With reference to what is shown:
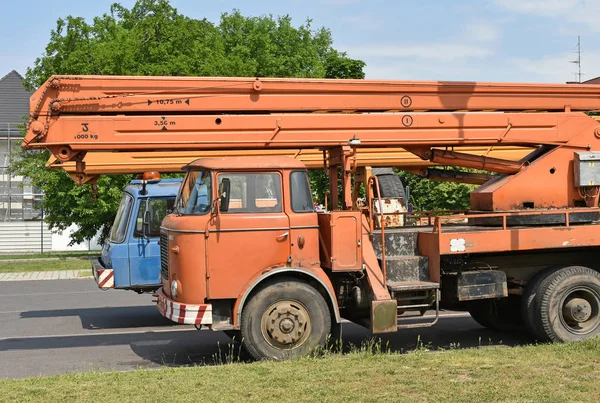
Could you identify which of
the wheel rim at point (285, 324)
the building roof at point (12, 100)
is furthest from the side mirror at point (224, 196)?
the building roof at point (12, 100)

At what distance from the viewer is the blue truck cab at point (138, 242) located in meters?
12.6

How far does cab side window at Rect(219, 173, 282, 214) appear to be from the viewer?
9.30 meters

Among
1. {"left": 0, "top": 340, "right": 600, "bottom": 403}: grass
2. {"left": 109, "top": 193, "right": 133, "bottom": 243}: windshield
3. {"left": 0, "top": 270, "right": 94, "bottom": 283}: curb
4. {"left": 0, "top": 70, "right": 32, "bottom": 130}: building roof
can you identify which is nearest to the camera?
{"left": 0, "top": 340, "right": 600, "bottom": 403}: grass

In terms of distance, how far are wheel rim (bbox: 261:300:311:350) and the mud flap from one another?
31.0 inches

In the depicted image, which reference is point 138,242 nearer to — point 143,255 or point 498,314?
point 143,255

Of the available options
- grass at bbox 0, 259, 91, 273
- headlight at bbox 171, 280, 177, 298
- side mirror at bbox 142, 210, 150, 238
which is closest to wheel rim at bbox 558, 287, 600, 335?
headlight at bbox 171, 280, 177, 298

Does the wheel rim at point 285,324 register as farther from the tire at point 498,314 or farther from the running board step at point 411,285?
the tire at point 498,314

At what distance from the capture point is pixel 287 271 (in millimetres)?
9164

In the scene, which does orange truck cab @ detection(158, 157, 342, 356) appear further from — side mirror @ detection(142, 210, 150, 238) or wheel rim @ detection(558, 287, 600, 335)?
side mirror @ detection(142, 210, 150, 238)

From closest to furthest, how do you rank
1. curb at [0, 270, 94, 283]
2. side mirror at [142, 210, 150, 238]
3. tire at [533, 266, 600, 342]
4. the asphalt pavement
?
1. the asphalt pavement
2. tire at [533, 266, 600, 342]
3. side mirror at [142, 210, 150, 238]
4. curb at [0, 270, 94, 283]

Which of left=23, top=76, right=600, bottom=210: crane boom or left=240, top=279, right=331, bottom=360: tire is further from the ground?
left=23, top=76, right=600, bottom=210: crane boom

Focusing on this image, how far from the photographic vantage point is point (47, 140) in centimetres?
937

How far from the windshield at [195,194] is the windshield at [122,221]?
3.33 meters

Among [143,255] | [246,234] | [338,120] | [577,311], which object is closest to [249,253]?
[246,234]
